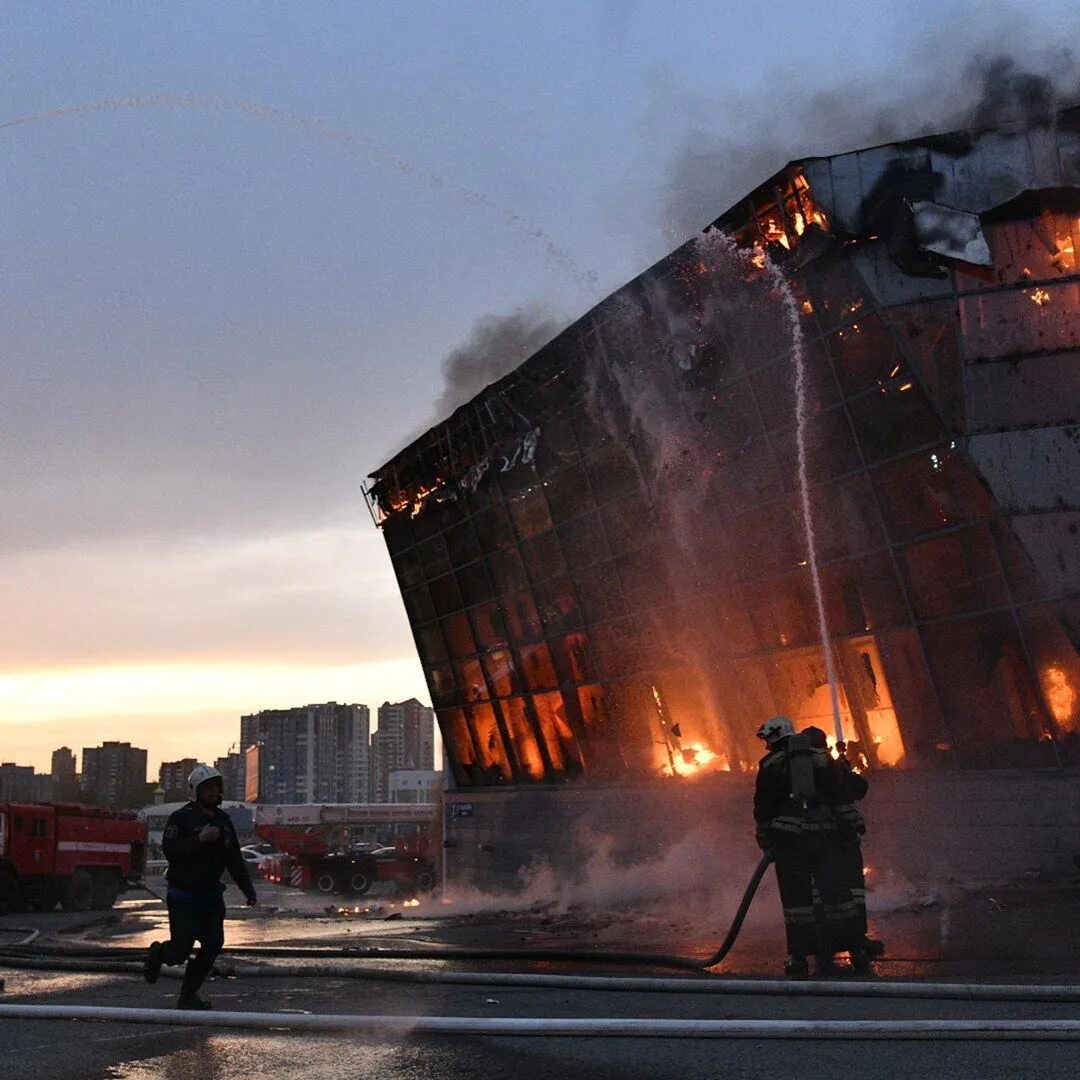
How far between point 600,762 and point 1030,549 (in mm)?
11435

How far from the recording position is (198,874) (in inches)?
277

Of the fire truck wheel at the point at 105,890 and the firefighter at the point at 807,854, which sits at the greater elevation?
the fire truck wheel at the point at 105,890

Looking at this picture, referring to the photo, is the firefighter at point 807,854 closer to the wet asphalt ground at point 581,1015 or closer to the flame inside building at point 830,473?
the wet asphalt ground at point 581,1015

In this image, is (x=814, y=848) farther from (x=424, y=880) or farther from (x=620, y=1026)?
(x=424, y=880)

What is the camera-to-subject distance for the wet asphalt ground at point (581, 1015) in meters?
4.67

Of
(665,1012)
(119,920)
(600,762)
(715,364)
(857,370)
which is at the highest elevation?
(715,364)

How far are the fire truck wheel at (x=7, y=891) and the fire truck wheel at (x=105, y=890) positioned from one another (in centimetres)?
222

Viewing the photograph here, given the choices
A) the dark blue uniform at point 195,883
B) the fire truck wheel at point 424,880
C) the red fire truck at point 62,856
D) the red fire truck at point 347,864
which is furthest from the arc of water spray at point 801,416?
the red fire truck at point 62,856

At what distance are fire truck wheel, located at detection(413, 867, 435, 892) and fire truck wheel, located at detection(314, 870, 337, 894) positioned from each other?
221 cm

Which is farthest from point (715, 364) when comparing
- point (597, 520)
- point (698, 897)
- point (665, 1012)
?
point (665, 1012)

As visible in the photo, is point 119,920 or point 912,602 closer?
point 912,602

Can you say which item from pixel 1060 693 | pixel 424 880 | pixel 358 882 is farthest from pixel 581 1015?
pixel 358 882

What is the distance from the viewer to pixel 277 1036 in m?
5.64

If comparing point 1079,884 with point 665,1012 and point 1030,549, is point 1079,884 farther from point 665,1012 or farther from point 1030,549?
point 665,1012
